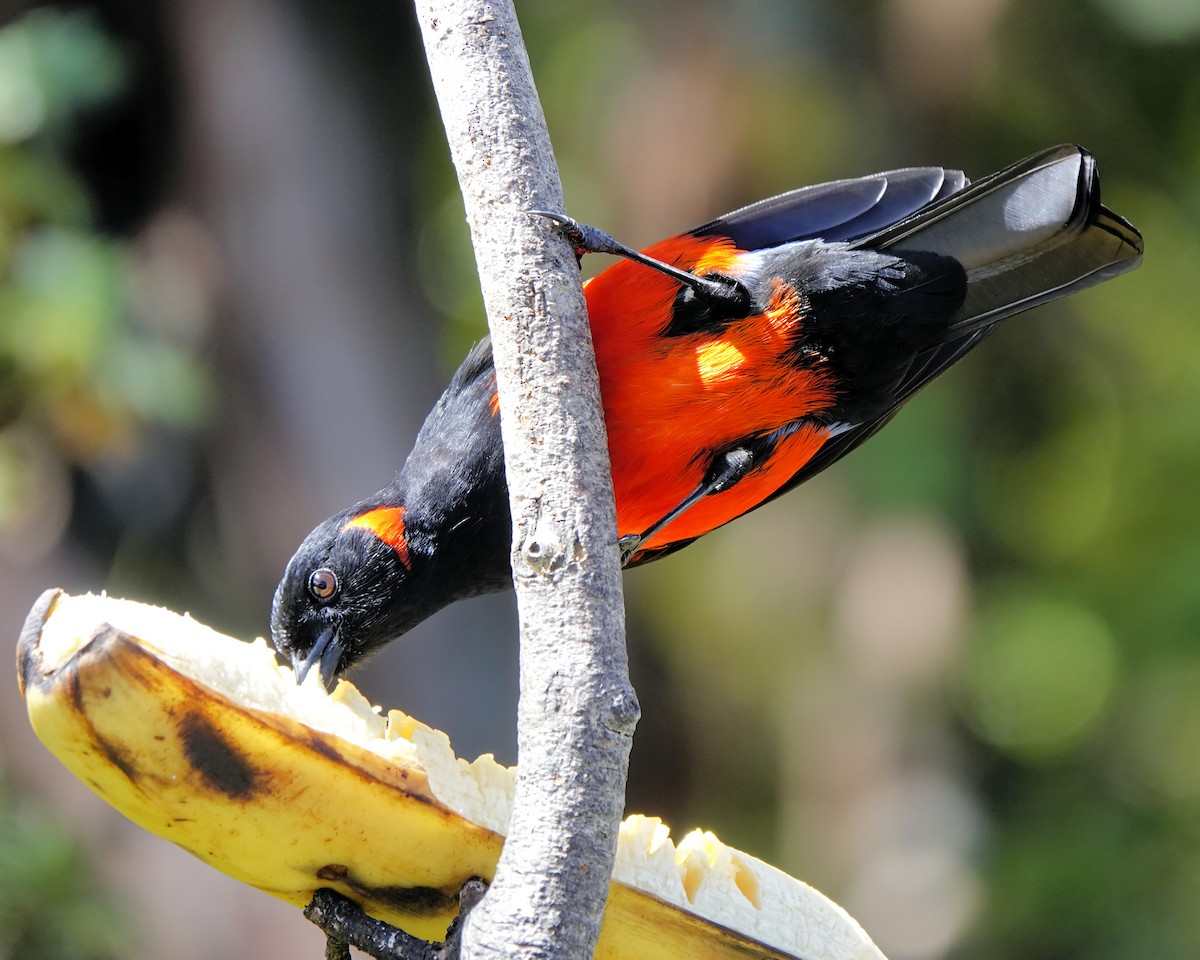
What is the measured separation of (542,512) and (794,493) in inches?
199

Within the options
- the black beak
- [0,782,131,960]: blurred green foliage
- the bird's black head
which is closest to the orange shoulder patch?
the bird's black head

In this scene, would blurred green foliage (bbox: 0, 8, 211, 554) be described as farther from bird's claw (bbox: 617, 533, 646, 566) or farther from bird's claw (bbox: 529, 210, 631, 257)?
bird's claw (bbox: 529, 210, 631, 257)

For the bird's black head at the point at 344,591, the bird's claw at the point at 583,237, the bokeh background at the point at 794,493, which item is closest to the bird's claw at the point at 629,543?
the bird's black head at the point at 344,591

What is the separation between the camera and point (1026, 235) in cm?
282

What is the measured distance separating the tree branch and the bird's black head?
1.27 m

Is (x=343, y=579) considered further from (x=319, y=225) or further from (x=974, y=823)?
(x=974, y=823)

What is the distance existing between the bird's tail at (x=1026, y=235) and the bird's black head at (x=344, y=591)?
1.31m

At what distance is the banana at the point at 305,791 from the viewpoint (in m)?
1.74

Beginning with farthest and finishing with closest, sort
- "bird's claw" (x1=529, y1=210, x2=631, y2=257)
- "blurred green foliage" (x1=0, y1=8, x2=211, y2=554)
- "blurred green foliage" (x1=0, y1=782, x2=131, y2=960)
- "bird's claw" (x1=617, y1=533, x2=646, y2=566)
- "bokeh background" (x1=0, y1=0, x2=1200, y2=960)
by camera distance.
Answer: "bokeh background" (x1=0, y1=0, x2=1200, y2=960) < "blurred green foliage" (x1=0, y1=8, x2=211, y2=554) < "blurred green foliage" (x1=0, y1=782, x2=131, y2=960) < "bird's claw" (x1=617, y1=533, x2=646, y2=566) < "bird's claw" (x1=529, y1=210, x2=631, y2=257)

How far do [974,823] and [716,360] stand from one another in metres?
3.85

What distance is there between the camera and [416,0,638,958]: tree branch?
154cm

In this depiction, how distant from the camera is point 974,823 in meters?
5.88

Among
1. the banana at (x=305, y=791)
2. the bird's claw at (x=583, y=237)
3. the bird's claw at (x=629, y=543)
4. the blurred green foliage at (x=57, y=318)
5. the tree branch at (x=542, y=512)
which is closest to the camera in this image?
the tree branch at (x=542, y=512)

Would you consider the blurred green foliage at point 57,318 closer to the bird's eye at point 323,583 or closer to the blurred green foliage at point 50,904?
the blurred green foliage at point 50,904
